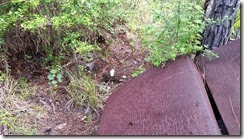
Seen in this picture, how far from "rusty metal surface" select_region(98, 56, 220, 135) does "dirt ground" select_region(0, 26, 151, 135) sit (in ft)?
1.00

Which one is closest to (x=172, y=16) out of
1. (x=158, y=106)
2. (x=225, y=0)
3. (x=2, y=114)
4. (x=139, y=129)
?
(x=225, y=0)

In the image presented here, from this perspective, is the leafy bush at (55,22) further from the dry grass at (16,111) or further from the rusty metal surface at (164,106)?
the rusty metal surface at (164,106)

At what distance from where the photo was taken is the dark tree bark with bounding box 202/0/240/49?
7.02ft

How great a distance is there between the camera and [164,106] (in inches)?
69.3

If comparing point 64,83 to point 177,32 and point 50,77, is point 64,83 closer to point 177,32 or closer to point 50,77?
point 50,77

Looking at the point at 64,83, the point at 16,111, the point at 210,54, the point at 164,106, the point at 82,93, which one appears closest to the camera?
the point at 164,106

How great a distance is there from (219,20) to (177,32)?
32 cm

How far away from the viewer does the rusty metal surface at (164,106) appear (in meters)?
1.59

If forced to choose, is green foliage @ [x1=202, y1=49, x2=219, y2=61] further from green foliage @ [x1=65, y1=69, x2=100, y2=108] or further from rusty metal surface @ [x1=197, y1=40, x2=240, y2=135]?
green foliage @ [x1=65, y1=69, x2=100, y2=108]

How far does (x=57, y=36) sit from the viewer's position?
2.56 m

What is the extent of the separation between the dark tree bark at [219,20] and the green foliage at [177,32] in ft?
0.37

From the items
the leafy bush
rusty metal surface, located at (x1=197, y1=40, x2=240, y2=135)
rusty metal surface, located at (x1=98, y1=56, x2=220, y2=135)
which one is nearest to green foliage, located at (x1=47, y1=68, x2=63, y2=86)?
the leafy bush

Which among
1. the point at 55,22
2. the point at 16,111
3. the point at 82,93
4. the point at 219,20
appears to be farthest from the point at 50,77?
the point at 219,20

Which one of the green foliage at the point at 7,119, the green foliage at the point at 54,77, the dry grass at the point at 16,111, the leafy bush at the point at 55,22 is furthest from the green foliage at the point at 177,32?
the green foliage at the point at 7,119
